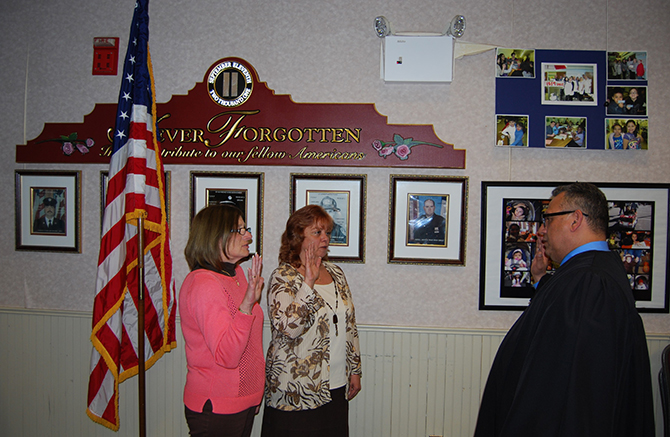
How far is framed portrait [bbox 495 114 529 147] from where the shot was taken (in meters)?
2.72

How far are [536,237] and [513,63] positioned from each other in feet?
4.02

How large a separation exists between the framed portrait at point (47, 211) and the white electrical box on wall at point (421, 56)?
8.09 feet

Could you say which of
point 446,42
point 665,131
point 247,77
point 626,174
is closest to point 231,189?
point 247,77

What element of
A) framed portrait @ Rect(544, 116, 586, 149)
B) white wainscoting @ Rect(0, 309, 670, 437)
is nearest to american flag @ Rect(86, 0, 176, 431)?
white wainscoting @ Rect(0, 309, 670, 437)

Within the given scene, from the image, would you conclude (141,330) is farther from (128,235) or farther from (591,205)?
(591,205)

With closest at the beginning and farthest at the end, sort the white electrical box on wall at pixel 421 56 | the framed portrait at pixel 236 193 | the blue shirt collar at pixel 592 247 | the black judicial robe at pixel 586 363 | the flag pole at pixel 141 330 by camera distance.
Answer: the black judicial robe at pixel 586 363 → the blue shirt collar at pixel 592 247 → the flag pole at pixel 141 330 → the white electrical box on wall at pixel 421 56 → the framed portrait at pixel 236 193

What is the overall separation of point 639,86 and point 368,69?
187 cm

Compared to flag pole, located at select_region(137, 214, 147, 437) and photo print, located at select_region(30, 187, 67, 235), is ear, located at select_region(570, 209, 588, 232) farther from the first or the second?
photo print, located at select_region(30, 187, 67, 235)

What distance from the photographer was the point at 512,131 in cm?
272

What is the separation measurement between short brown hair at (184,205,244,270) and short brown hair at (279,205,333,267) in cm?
41

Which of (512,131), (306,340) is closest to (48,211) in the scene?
(306,340)

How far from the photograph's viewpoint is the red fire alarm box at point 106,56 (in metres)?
2.90

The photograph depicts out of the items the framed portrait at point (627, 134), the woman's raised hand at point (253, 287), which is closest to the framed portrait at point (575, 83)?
the framed portrait at point (627, 134)

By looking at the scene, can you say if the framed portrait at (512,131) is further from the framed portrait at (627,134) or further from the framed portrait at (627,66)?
the framed portrait at (627,66)
